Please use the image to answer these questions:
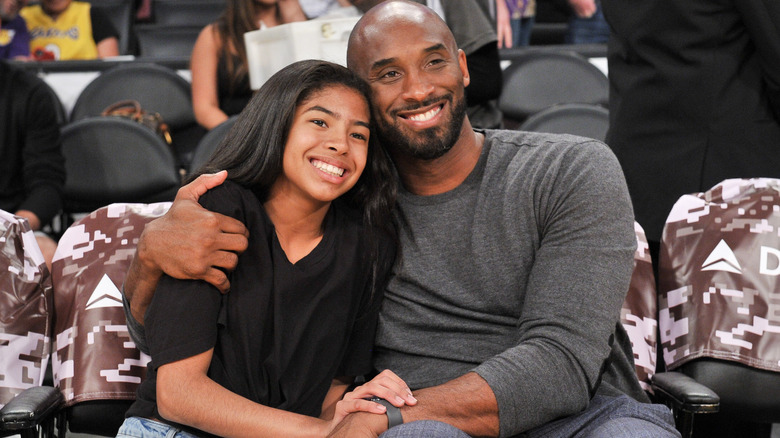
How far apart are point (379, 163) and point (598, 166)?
0.52 m

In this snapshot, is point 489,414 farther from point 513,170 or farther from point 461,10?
point 461,10

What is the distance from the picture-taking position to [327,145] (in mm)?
2025

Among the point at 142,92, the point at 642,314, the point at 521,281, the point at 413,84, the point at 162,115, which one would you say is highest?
the point at 413,84

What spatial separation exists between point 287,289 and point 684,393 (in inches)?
36.6

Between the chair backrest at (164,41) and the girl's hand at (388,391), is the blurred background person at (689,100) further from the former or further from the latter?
the chair backrest at (164,41)

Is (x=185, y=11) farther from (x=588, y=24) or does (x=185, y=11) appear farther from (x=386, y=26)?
(x=386, y=26)

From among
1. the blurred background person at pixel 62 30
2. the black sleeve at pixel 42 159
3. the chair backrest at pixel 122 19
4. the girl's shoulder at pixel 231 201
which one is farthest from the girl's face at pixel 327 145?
the chair backrest at pixel 122 19

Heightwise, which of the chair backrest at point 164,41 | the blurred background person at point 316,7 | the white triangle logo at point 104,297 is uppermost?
the blurred background person at point 316,7

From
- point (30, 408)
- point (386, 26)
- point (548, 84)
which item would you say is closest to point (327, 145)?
point (386, 26)

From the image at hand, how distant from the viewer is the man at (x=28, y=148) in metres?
3.63

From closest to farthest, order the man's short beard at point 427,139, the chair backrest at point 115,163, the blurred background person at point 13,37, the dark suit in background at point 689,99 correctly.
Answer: the man's short beard at point 427,139
the dark suit in background at point 689,99
the chair backrest at point 115,163
the blurred background person at point 13,37

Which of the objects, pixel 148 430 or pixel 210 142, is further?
pixel 210 142

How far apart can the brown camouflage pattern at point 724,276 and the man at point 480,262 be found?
0.31 meters

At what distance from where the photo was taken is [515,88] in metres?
4.50
